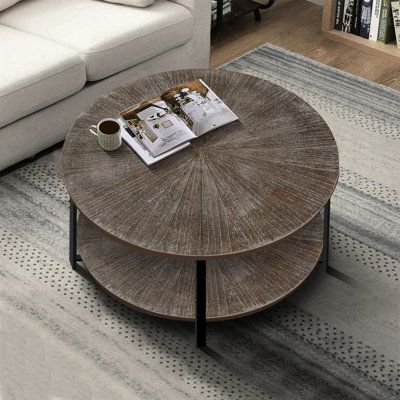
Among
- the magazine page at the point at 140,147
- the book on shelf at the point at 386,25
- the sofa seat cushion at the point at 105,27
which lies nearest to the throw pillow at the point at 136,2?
the sofa seat cushion at the point at 105,27

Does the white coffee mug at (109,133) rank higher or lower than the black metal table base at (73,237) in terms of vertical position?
higher

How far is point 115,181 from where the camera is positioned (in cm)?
244

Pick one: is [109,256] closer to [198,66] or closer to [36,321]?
[36,321]

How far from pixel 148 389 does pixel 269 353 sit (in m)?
0.38

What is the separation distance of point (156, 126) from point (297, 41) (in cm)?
184

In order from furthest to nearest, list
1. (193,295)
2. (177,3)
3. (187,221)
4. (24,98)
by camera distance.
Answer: (177,3), (24,98), (193,295), (187,221)

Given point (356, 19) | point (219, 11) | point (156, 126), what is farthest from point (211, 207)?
point (356, 19)

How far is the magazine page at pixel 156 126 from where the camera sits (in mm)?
2555

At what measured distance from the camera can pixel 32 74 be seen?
3.00 m

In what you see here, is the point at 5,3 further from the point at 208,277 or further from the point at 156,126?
the point at 208,277

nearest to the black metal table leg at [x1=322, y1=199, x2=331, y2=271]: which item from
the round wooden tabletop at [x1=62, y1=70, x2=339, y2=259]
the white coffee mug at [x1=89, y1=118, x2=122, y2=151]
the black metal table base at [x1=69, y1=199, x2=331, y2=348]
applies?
the black metal table base at [x1=69, y1=199, x2=331, y2=348]

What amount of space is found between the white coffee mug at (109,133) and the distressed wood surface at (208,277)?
0.36 meters

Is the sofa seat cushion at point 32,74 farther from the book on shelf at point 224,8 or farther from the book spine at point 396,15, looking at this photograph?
the book spine at point 396,15

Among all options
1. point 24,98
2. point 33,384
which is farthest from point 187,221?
point 24,98
